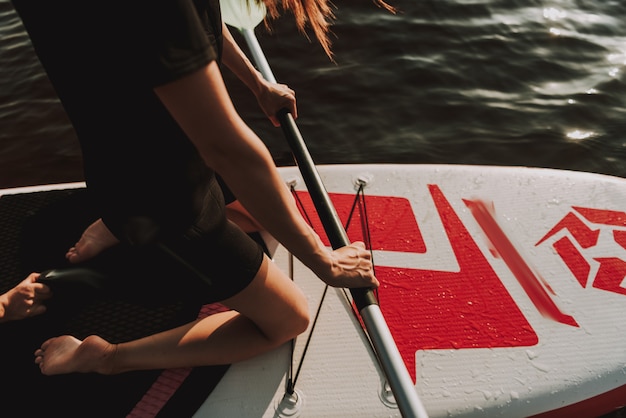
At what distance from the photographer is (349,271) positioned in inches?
57.0

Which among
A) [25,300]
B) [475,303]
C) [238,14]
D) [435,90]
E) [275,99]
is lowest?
[475,303]

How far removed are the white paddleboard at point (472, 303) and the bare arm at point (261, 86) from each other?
681 mm

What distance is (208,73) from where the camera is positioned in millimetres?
991

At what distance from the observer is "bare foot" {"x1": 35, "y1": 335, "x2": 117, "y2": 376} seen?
5.96 ft

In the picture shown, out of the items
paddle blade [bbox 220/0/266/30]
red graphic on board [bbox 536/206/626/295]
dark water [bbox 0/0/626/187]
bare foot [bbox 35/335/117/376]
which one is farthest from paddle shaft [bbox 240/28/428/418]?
dark water [bbox 0/0/626/187]

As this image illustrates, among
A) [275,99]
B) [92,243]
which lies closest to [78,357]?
[92,243]

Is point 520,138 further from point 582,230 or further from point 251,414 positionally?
point 251,414

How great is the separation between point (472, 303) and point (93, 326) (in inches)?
59.4

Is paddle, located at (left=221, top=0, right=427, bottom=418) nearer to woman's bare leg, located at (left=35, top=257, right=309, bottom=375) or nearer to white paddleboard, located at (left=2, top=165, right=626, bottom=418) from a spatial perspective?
woman's bare leg, located at (left=35, top=257, right=309, bottom=375)

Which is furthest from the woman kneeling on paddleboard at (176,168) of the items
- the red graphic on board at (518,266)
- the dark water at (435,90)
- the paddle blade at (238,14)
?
the dark water at (435,90)

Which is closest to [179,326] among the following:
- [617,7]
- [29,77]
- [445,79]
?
[445,79]

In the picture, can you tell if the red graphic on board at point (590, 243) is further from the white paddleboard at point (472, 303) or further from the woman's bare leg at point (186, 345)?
the woman's bare leg at point (186, 345)

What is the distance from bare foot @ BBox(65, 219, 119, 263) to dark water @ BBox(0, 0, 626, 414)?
178cm

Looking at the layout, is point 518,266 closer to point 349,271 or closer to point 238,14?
point 349,271
